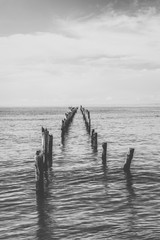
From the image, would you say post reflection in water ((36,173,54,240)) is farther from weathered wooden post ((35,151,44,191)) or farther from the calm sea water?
weathered wooden post ((35,151,44,191))

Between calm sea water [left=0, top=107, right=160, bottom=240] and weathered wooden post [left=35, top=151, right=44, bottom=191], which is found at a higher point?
weathered wooden post [left=35, top=151, right=44, bottom=191]

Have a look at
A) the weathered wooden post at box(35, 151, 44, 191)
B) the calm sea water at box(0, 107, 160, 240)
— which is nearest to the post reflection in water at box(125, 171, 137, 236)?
the calm sea water at box(0, 107, 160, 240)

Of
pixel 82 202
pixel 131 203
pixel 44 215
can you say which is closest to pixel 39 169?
pixel 82 202

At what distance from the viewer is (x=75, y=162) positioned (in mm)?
19078

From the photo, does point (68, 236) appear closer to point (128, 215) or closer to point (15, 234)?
point (15, 234)

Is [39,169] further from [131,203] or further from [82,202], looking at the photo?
[131,203]

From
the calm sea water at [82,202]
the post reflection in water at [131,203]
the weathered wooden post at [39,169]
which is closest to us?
the calm sea water at [82,202]

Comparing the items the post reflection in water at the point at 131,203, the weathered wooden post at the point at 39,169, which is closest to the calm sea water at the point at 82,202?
the post reflection in water at the point at 131,203

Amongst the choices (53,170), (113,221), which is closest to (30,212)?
(113,221)

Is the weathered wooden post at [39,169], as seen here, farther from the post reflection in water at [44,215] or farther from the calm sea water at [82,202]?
the calm sea water at [82,202]

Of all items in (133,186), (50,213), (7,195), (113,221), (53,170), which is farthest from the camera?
(53,170)

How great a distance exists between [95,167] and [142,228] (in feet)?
27.7

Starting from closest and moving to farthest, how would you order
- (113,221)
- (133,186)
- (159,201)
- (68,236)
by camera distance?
(68,236)
(113,221)
(159,201)
(133,186)

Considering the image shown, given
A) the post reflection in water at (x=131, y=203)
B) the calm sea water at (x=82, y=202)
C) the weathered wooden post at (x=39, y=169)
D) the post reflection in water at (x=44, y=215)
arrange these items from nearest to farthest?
the post reflection in water at (x=44, y=215)
the calm sea water at (x=82, y=202)
the post reflection in water at (x=131, y=203)
the weathered wooden post at (x=39, y=169)
